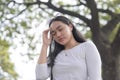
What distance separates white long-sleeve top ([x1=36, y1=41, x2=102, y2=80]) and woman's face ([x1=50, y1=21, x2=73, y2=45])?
104mm

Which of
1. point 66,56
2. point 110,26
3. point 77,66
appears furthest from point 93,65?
point 110,26

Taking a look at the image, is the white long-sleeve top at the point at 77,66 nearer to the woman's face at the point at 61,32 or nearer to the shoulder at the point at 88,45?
the shoulder at the point at 88,45

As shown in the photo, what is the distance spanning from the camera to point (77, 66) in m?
3.16

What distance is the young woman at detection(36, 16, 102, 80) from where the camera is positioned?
3.18m

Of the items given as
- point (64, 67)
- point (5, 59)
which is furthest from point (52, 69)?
point (5, 59)

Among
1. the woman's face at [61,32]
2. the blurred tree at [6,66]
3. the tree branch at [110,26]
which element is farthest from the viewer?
the blurred tree at [6,66]

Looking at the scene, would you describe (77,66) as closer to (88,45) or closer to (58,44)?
(88,45)

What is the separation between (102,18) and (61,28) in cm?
982

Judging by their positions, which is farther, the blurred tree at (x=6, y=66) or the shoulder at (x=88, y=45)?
the blurred tree at (x=6, y=66)

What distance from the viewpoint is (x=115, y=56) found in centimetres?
1173

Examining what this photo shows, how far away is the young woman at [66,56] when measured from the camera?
125 inches

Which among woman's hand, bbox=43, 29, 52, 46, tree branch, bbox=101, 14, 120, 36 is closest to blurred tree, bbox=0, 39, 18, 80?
tree branch, bbox=101, 14, 120, 36

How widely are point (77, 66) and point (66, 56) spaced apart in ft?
0.61

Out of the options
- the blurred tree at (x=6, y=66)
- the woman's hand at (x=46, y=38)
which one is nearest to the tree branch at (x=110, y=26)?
the blurred tree at (x=6, y=66)
